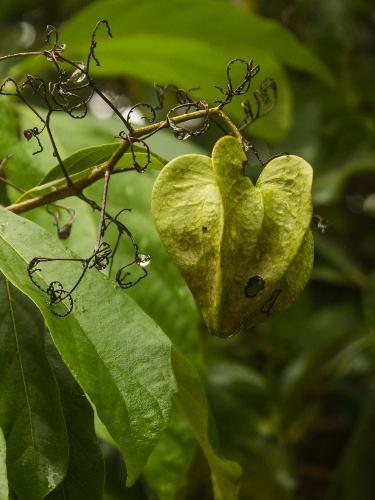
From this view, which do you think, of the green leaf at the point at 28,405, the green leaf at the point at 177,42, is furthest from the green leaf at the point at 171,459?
the green leaf at the point at 177,42

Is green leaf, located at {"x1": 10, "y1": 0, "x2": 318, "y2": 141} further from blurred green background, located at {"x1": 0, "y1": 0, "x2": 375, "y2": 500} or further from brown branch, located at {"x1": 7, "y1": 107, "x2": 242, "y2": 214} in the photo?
brown branch, located at {"x1": 7, "y1": 107, "x2": 242, "y2": 214}

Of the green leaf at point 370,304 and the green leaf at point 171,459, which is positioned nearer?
the green leaf at point 171,459

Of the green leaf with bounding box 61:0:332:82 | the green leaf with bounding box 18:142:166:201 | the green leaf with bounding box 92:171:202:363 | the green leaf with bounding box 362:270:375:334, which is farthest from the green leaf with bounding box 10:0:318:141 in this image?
the green leaf with bounding box 18:142:166:201

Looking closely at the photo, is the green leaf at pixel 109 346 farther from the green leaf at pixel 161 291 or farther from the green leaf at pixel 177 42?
the green leaf at pixel 177 42

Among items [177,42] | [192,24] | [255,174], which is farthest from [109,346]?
[255,174]

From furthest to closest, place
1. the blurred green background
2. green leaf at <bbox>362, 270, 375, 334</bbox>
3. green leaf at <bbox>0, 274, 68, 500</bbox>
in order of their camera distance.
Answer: green leaf at <bbox>362, 270, 375, 334</bbox>, the blurred green background, green leaf at <bbox>0, 274, 68, 500</bbox>

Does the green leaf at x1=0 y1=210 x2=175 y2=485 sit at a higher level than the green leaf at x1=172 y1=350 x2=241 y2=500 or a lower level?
higher
